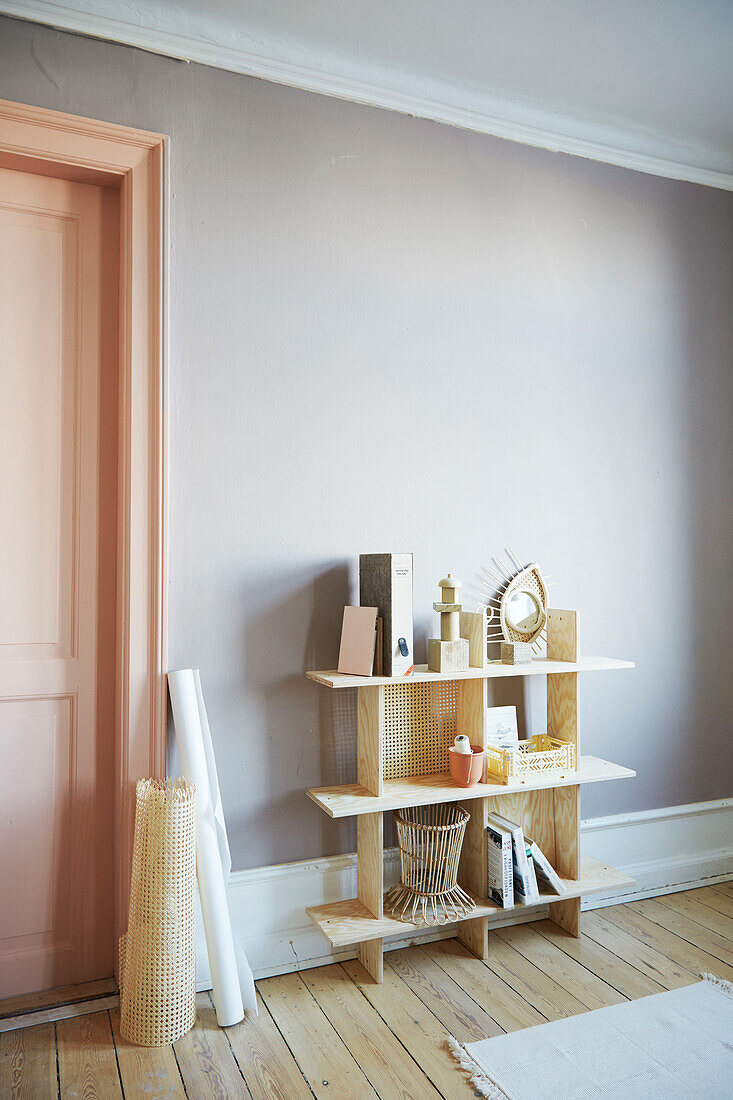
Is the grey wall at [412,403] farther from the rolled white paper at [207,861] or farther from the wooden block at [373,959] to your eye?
the wooden block at [373,959]

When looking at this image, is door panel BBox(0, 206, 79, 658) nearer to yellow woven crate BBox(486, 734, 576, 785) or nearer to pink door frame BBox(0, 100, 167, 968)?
pink door frame BBox(0, 100, 167, 968)

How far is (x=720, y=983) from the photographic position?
83.4 inches

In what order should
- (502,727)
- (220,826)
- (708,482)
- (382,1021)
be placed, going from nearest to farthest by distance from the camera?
(382,1021) → (220,826) → (502,727) → (708,482)

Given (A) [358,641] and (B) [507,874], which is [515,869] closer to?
(B) [507,874]

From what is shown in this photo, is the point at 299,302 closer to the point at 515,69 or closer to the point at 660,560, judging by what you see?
the point at 515,69

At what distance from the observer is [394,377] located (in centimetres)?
238

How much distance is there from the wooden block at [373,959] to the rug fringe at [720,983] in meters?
0.90

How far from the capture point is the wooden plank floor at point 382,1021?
5.61 ft

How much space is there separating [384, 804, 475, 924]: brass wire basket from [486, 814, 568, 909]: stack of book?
0.34ft

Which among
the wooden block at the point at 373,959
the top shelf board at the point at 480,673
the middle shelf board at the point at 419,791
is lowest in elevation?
the wooden block at the point at 373,959

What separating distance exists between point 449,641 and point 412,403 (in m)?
0.75

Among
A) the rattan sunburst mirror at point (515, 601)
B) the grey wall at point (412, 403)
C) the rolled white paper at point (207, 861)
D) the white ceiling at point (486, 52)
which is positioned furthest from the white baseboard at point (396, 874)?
the white ceiling at point (486, 52)

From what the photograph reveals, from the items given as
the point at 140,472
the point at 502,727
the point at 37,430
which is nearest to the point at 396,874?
the point at 502,727

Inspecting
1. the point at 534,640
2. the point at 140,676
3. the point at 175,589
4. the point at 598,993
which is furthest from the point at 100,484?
the point at 598,993
